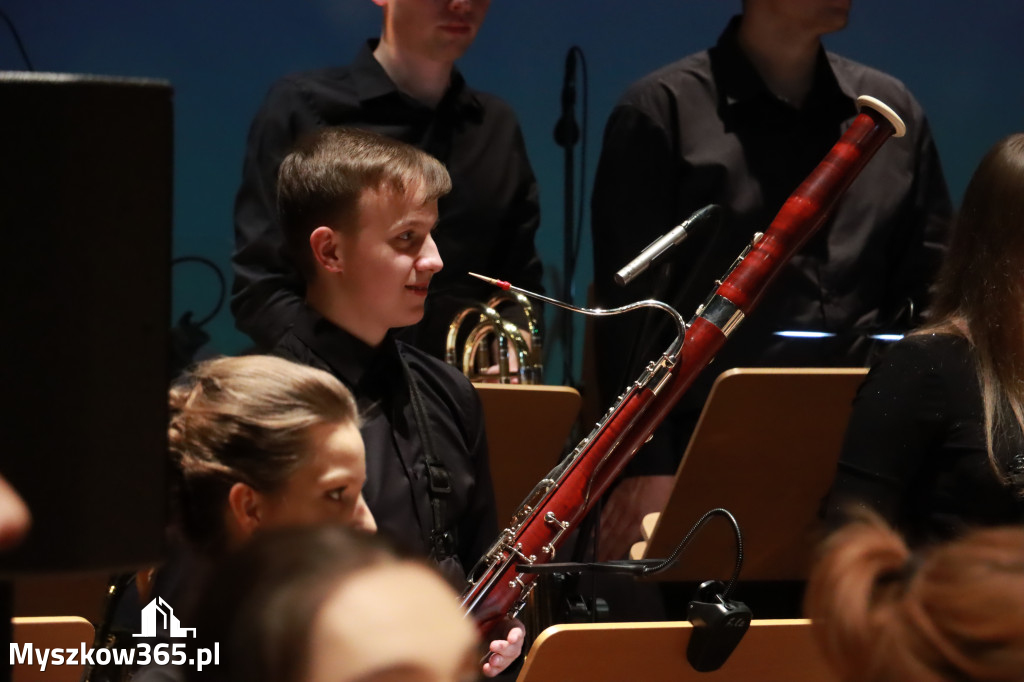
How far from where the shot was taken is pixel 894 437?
5.18 ft

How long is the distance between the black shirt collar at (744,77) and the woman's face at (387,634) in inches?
62.8

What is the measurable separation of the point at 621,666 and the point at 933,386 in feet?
1.93

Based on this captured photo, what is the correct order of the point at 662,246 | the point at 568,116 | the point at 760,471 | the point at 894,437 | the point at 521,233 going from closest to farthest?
the point at 894,437, the point at 662,246, the point at 760,471, the point at 521,233, the point at 568,116

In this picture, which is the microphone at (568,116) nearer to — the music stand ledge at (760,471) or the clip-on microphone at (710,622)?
the music stand ledge at (760,471)

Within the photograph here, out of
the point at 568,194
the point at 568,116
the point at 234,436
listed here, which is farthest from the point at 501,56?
the point at 234,436

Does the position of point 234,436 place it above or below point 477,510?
above

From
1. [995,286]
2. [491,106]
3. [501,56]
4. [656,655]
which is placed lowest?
[656,655]

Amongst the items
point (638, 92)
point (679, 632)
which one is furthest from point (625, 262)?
point (679, 632)

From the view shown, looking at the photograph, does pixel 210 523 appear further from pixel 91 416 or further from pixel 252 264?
pixel 252 264

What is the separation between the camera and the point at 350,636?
711 mm

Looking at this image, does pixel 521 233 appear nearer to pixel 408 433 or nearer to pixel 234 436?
pixel 408 433

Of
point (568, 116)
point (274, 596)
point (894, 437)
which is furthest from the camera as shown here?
point (568, 116)

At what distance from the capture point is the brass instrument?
2.12 meters

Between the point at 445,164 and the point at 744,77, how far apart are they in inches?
21.4
